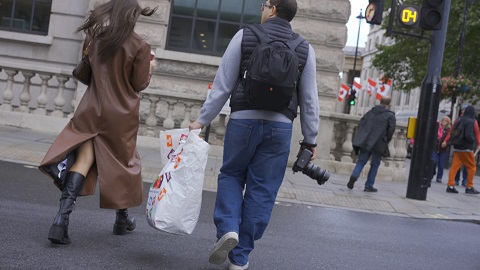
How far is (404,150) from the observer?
15164 mm

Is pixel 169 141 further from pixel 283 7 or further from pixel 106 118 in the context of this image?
pixel 283 7

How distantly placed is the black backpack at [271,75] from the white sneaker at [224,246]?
2.74ft

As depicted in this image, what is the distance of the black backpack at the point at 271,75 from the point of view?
4824 millimetres

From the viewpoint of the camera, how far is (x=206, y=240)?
20.8 ft

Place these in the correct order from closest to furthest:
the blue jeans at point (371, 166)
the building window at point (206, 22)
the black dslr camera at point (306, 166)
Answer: the black dslr camera at point (306, 166) → the blue jeans at point (371, 166) → the building window at point (206, 22)

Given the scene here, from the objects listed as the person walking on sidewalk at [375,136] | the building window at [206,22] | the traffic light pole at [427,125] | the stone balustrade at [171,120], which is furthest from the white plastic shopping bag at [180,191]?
the building window at [206,22]

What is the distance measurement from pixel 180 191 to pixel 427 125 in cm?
745

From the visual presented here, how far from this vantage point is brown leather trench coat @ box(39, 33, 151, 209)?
539 cm

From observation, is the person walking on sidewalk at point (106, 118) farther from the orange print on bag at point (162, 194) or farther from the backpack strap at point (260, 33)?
the backpack strap at point (260, 33)

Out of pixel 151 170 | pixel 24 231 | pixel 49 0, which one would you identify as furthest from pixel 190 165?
pixel 49 0

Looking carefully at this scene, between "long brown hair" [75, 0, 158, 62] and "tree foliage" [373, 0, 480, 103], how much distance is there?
30.5 meters

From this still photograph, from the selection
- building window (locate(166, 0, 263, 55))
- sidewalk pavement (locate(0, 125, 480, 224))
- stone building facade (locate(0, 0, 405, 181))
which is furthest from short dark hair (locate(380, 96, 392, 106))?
building window (locate(166, 0, 263, 55))

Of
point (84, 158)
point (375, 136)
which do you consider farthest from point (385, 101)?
point (84, 158)

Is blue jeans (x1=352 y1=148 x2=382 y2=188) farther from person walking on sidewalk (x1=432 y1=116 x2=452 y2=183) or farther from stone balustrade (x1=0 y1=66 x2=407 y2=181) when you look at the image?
person walking on sidewalk (x1=432 y1=116 x2=452 y2=183)
